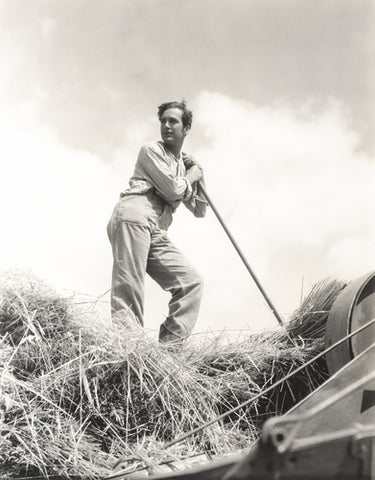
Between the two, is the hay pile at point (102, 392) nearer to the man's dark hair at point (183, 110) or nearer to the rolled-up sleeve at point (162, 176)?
the rolled-up sleeve at point (162, 176)

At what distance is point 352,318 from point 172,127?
1781 millimetres

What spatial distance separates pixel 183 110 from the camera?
12.0 ft

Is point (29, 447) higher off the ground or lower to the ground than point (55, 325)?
lower

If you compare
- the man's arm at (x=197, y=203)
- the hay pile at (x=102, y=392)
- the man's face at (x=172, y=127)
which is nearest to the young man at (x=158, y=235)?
the man's face at (x=172, y=127)

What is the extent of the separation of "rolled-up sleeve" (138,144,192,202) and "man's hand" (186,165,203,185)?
113 mm

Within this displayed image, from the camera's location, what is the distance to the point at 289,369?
2641mm

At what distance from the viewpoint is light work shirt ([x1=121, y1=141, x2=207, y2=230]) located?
10.9 feet

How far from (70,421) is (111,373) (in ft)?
0.82

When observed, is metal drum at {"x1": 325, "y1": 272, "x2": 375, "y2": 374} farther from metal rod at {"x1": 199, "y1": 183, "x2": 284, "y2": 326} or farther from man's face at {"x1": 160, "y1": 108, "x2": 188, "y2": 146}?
man's face at {"x1": 160, "y1": 108, "x2": 188, "y2": 146}

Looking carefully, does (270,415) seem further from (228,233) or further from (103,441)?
(228,233)

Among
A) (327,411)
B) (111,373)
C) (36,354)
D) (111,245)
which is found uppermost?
(111,245)

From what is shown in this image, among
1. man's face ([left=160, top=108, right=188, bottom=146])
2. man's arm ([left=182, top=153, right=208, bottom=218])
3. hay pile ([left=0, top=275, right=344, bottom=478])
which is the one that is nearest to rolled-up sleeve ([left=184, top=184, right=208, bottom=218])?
man's arm ([left=182, top=153, right=208, bottom=218])

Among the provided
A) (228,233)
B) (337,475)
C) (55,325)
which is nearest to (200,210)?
(228,233)

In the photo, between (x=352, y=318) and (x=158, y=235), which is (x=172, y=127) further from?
(x=352, y=318)
